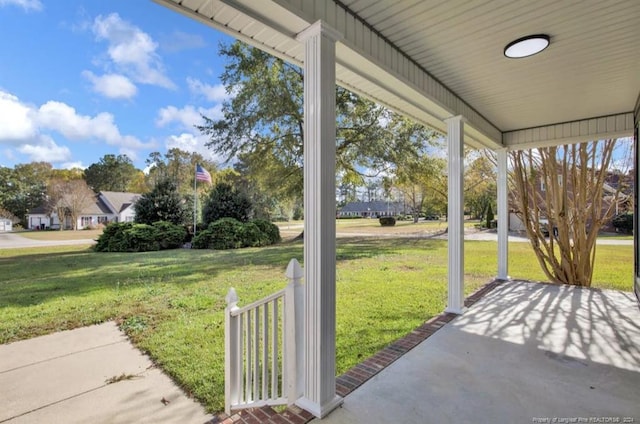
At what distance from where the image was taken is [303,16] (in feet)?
5.42

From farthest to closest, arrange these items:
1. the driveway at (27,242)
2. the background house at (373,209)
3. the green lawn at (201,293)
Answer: the background house at (373,209) < the driveway at (27,242) < the green lawn at (201,293)

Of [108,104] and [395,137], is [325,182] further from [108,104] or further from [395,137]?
[108,104]

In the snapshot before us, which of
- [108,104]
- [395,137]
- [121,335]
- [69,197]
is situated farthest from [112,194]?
[121,335]

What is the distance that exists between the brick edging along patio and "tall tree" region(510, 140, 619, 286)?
11.9 feet

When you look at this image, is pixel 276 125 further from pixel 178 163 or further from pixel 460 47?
pixel 178 163

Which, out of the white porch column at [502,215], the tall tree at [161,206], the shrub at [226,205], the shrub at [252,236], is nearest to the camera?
the white porch column at [502,215]

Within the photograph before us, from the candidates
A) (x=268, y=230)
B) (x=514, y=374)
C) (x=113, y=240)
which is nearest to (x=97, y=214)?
(x=113, y=240)

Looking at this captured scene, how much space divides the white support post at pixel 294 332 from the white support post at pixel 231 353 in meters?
0.35

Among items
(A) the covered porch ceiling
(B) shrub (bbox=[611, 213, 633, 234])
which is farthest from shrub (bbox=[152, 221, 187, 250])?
(B) shrub (bbox=[611, 213, 633, 234])

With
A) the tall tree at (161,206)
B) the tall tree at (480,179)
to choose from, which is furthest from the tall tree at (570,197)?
the tall tree at (161,206)

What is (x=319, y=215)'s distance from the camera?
177cm

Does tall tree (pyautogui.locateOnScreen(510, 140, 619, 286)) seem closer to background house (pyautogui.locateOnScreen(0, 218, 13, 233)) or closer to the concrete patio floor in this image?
the concrete patio floor

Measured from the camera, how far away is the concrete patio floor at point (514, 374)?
1.84 metres

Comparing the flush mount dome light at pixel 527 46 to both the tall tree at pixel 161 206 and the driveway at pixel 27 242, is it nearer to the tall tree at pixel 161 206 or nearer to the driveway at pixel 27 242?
the tall tree at pixel 161 206
